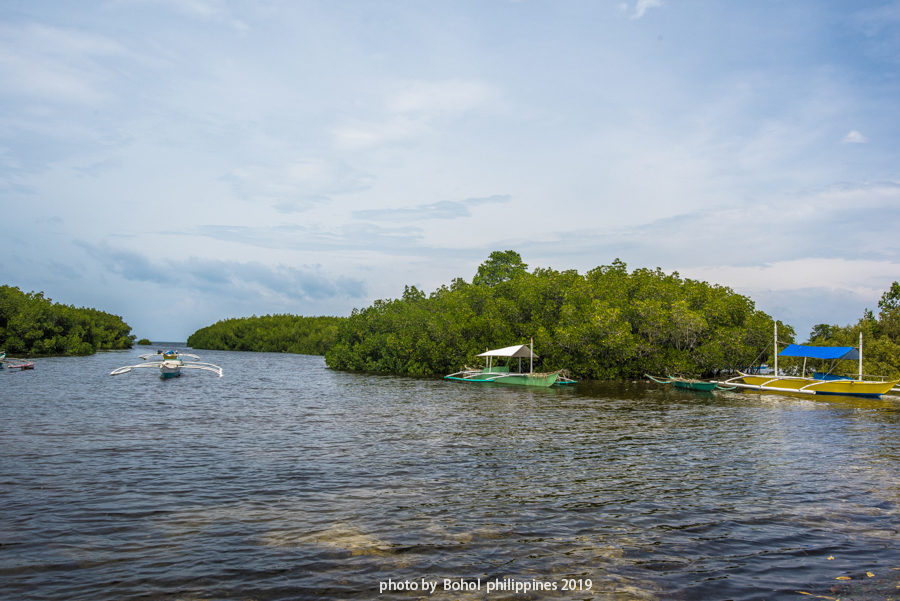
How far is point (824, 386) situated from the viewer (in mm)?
45438

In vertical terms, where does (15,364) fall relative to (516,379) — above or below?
above

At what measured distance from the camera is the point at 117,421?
25.2 meters

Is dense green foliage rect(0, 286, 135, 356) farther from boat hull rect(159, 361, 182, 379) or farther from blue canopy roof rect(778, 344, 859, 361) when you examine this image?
blue canopy roof rect(778, 344, 859, 361)

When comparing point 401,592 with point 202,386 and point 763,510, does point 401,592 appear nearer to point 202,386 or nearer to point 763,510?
point 763,510

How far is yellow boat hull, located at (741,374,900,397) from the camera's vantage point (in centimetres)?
4291

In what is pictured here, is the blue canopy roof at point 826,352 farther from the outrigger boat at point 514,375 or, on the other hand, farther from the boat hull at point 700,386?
the outrigger boat at point 514,375

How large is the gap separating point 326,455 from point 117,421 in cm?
1380

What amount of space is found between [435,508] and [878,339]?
63.5 m

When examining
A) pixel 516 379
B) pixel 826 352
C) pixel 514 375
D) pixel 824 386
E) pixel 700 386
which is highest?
pixel 826 352

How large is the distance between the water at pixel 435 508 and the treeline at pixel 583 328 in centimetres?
3541

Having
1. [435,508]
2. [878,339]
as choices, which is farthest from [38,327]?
[878,339]

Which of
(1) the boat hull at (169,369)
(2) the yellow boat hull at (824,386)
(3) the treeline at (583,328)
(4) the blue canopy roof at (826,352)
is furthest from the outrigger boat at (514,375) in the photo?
(1) the boat hull at (169,369)

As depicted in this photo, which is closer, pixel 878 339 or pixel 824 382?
pixel 824 382

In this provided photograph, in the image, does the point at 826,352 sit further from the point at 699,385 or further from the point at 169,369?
the point at 169,369
